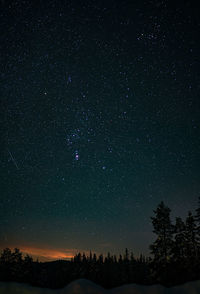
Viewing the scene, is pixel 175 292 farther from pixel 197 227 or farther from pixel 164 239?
pixel 197 227

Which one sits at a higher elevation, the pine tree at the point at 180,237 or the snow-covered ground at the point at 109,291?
the pine tree at the point at 180,237

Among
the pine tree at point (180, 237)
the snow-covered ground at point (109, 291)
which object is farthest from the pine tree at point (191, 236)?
the snow-covered ground at point (109, 291)

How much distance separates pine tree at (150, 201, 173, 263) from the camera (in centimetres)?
2080

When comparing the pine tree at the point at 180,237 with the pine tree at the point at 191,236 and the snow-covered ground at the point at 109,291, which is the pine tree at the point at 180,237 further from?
the snow-covered ground at the point at 109,291

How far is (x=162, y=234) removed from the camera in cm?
2189

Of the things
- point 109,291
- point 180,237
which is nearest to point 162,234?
point 180,237

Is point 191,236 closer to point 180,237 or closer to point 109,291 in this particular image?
point 180,237

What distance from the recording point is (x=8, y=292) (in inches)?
218

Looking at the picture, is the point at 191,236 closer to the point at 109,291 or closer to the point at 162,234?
the point at 162,234

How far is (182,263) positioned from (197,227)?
15.7 ft

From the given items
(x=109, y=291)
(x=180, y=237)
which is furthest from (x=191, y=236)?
(x=109, y=291)

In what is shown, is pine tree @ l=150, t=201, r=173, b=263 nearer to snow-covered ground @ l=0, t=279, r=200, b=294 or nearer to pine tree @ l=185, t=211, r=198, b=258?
pine tree @ l=185, t=211, r=198, b=258

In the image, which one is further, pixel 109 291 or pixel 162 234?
pixel 162 234

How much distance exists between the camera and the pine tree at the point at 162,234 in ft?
68.2
